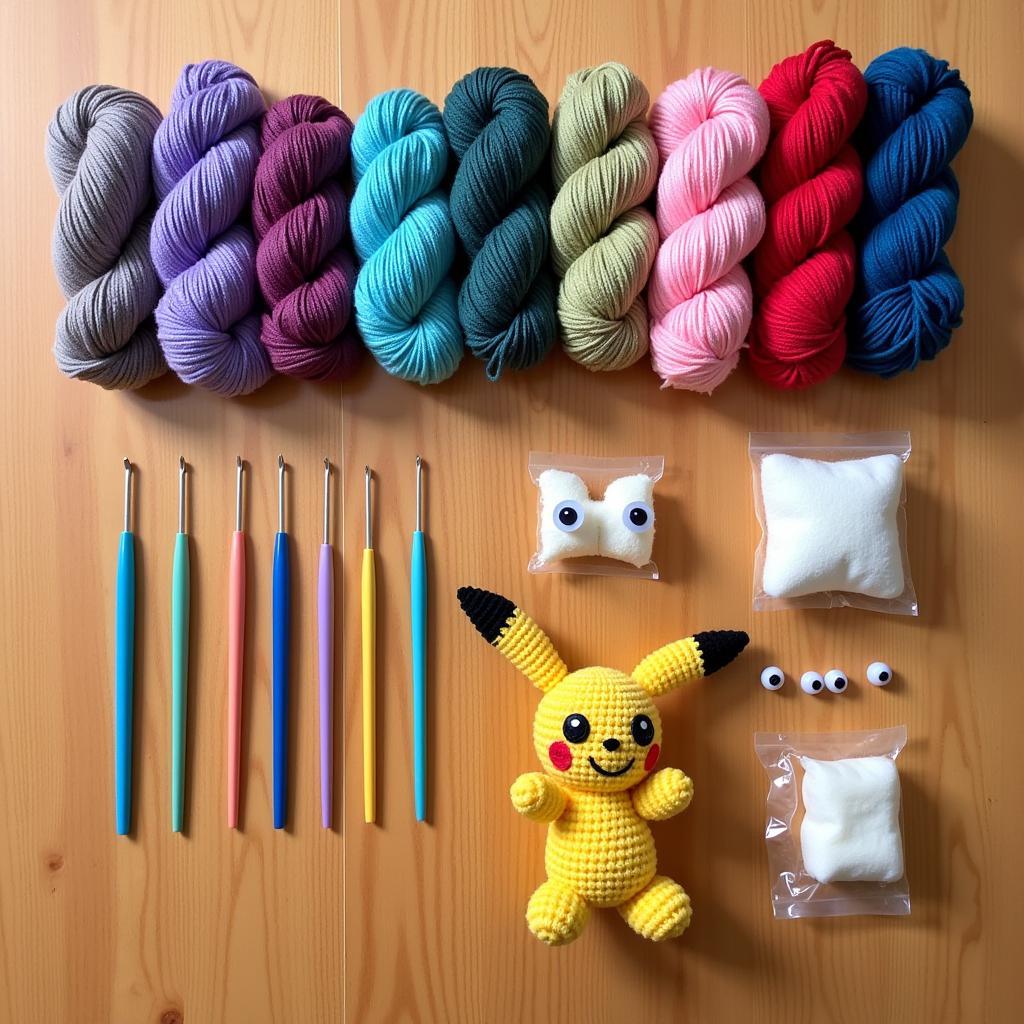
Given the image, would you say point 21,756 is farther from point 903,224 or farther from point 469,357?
point 903,224

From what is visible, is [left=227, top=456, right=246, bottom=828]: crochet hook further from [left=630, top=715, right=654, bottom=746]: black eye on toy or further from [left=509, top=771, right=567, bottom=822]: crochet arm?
[left=630, top=715, right=654, bottom=746]: black eye on toy

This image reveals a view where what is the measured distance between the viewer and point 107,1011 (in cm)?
84

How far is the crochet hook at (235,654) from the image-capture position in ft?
2.73

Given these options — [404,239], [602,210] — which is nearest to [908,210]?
[602,210]

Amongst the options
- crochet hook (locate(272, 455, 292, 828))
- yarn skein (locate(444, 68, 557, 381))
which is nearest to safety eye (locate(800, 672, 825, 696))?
yarn skein (locate(444, 68, 557, 381))

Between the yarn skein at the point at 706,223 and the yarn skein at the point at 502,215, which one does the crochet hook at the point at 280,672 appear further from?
the yarn skein at the point at 706,223

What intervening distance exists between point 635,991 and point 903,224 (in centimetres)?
87

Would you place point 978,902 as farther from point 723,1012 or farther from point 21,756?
point 21,756

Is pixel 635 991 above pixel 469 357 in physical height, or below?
below

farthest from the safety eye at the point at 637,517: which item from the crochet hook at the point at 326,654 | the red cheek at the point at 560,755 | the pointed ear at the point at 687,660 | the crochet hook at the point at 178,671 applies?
the crochet hook at the point at 178,671

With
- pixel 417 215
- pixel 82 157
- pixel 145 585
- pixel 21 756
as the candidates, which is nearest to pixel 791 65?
pixel 417 215

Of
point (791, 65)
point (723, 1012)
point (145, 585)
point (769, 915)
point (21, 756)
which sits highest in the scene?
point (791, 65)

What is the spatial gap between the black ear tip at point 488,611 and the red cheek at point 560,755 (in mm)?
124

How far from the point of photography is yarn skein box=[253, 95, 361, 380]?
0.76 meters
